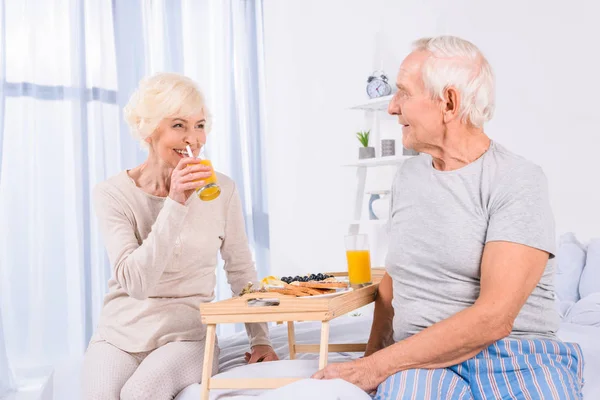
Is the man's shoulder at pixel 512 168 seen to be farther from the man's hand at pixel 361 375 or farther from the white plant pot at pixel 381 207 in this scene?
the white plant pot at pixel 381 207

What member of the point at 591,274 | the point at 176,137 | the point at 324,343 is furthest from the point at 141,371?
the point at 591,274

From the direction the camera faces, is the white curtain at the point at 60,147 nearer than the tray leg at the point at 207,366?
No

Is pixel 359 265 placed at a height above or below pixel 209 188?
below

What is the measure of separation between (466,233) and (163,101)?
979 mm

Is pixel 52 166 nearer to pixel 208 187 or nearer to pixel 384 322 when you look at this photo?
pixel 208 187

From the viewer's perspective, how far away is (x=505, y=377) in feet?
4.28

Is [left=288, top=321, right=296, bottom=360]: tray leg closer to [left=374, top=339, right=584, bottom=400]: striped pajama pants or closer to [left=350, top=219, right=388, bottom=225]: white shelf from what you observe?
[left=374, top=339, right=584, bottom=400]: striped pajama pants

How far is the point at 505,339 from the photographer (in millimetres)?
1337

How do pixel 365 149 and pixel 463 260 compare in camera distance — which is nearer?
pixel 463 260

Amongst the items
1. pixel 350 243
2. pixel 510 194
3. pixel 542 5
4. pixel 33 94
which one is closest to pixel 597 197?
pixel 542 5

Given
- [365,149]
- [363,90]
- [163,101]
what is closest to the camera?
[163,101]

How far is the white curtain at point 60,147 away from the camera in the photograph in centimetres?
407

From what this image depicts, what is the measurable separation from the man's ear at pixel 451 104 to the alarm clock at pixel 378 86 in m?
2.59

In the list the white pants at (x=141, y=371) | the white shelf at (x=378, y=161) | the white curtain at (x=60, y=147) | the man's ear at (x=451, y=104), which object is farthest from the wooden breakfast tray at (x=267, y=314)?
the white curtain at (x=60, y=147)
